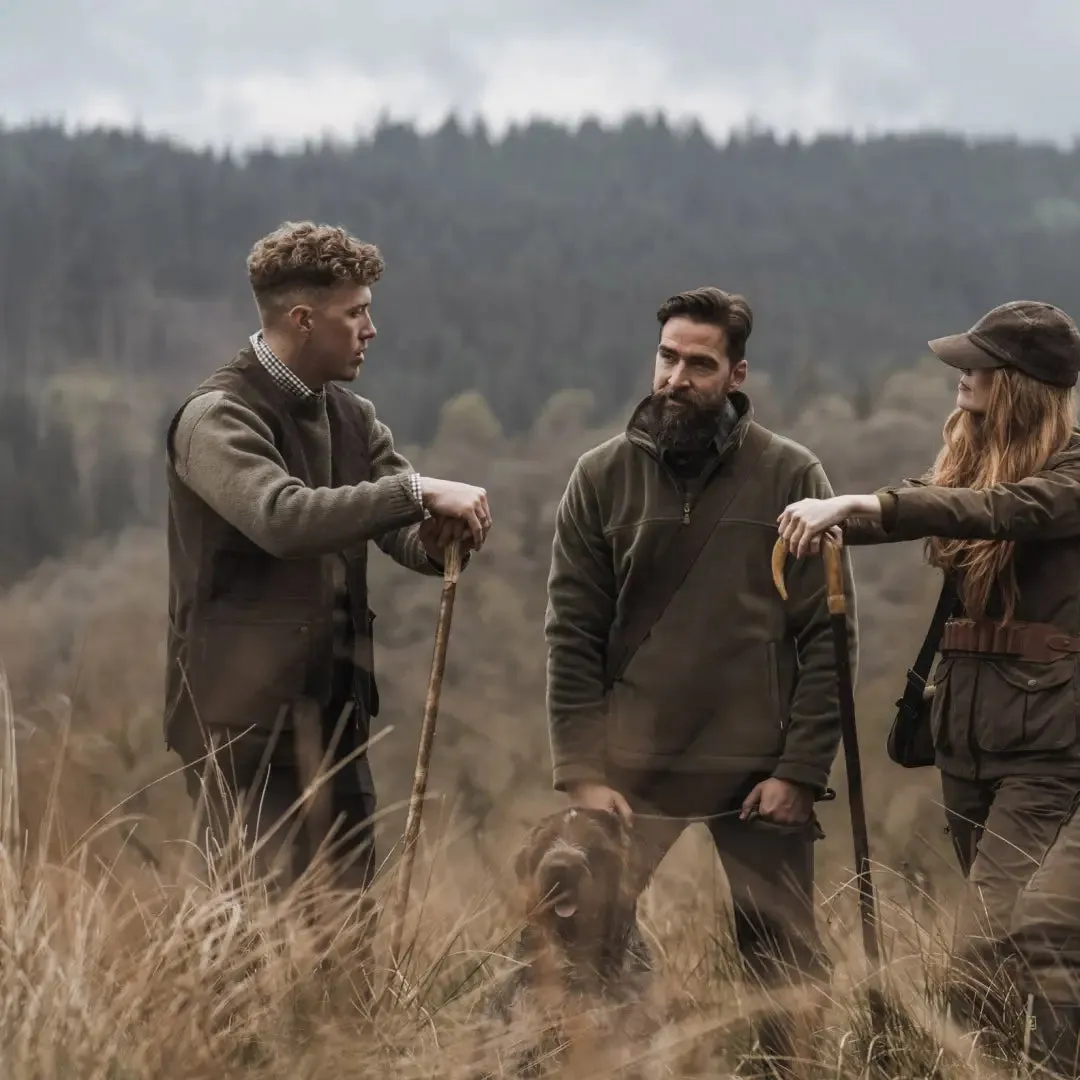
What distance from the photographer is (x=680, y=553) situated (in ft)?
14.7

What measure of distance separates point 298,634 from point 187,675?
0.29 m

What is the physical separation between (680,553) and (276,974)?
1.67 metres

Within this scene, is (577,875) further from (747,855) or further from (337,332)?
(337,332)

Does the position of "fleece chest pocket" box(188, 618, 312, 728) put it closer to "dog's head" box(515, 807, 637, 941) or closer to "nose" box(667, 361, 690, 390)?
"dog's head" box(515, 807, 637, 941)

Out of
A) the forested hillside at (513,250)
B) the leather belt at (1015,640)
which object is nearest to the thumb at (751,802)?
the leather belt at (1015,640)

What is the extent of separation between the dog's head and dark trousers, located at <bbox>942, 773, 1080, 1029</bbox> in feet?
2.77

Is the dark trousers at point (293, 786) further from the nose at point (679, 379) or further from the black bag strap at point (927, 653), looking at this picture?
the black bag strap at point (927, 653)

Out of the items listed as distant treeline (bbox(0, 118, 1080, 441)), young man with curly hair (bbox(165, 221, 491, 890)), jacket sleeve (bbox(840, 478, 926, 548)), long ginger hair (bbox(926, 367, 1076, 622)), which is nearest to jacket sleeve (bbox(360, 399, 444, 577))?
young man with curly hair (bbox(165, 221, 491, 890))

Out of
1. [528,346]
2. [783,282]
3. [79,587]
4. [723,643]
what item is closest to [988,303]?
[783,282]

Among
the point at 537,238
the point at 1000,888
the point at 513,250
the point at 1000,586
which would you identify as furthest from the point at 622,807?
the point at 537,238

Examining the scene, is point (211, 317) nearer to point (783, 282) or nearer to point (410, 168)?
point (410, 168)

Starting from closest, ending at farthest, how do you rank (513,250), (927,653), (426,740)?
(426,740) < (927,653) < (513,250)

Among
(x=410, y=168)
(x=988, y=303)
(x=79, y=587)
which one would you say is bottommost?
(x=79, y=587)

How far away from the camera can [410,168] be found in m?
67.1
